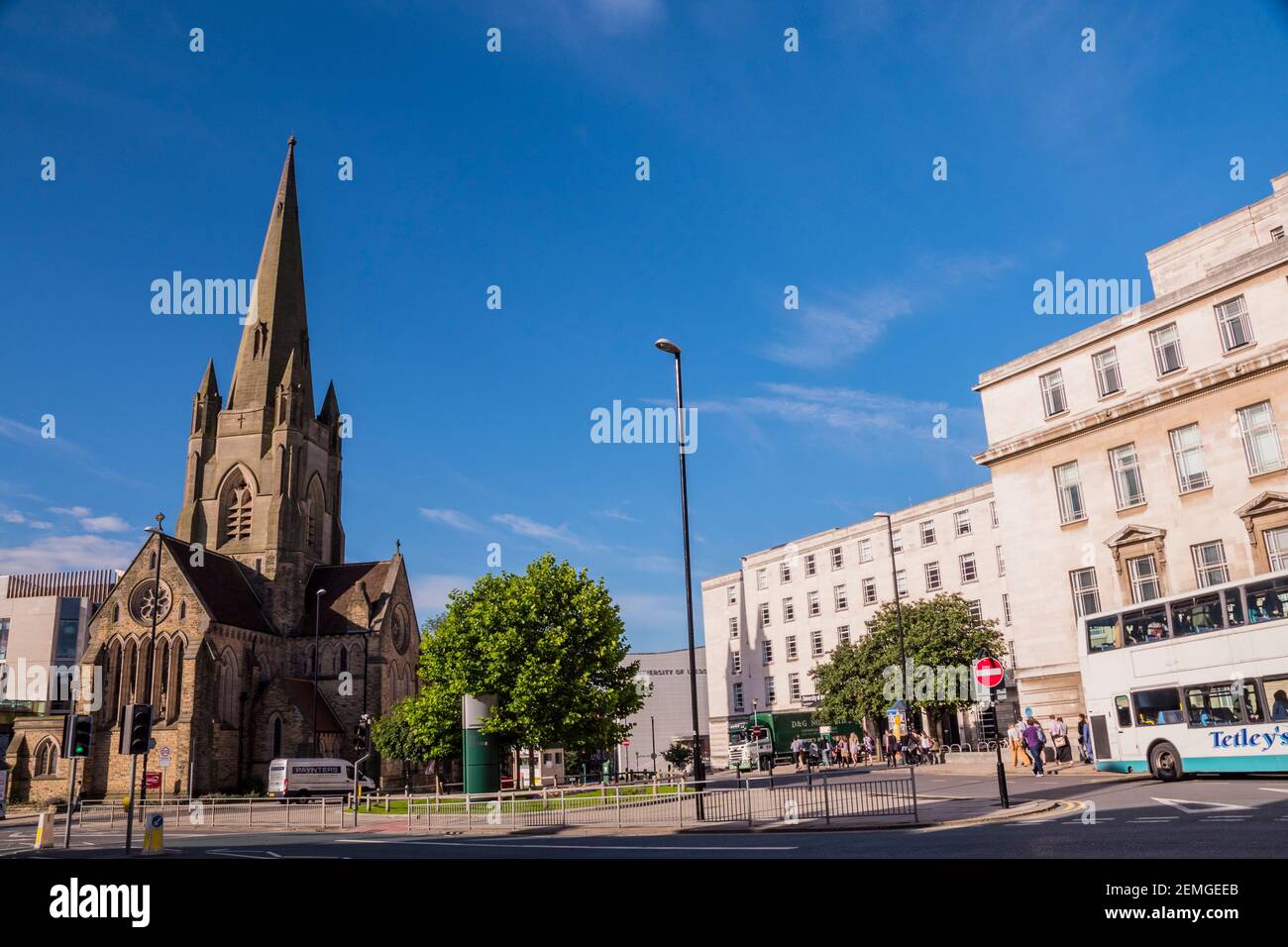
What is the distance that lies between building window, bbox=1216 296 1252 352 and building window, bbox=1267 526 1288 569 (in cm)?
660

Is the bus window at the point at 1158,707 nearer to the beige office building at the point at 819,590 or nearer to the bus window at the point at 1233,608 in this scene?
the bus window at the point at 1233,608

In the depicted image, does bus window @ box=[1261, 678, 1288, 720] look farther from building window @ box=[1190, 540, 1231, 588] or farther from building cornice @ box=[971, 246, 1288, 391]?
building cornice @ box=[971, 246, 1288, 391]

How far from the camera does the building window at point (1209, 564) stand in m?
31.5

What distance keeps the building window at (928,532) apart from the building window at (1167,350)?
30.0m

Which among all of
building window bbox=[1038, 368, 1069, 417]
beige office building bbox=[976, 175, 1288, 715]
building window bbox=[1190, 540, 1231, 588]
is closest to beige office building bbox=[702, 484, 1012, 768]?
beige office building bbox=[976, 175, 1288, 715]

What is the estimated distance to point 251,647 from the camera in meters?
62.6

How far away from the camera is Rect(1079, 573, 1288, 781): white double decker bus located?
20.0 metres

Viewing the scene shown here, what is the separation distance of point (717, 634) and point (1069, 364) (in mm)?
46299

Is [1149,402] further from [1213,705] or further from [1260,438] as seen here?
[1213,705]

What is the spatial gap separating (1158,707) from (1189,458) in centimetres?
1398

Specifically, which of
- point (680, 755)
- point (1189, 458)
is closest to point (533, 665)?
point (1189, 458)

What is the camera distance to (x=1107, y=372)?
119ft
